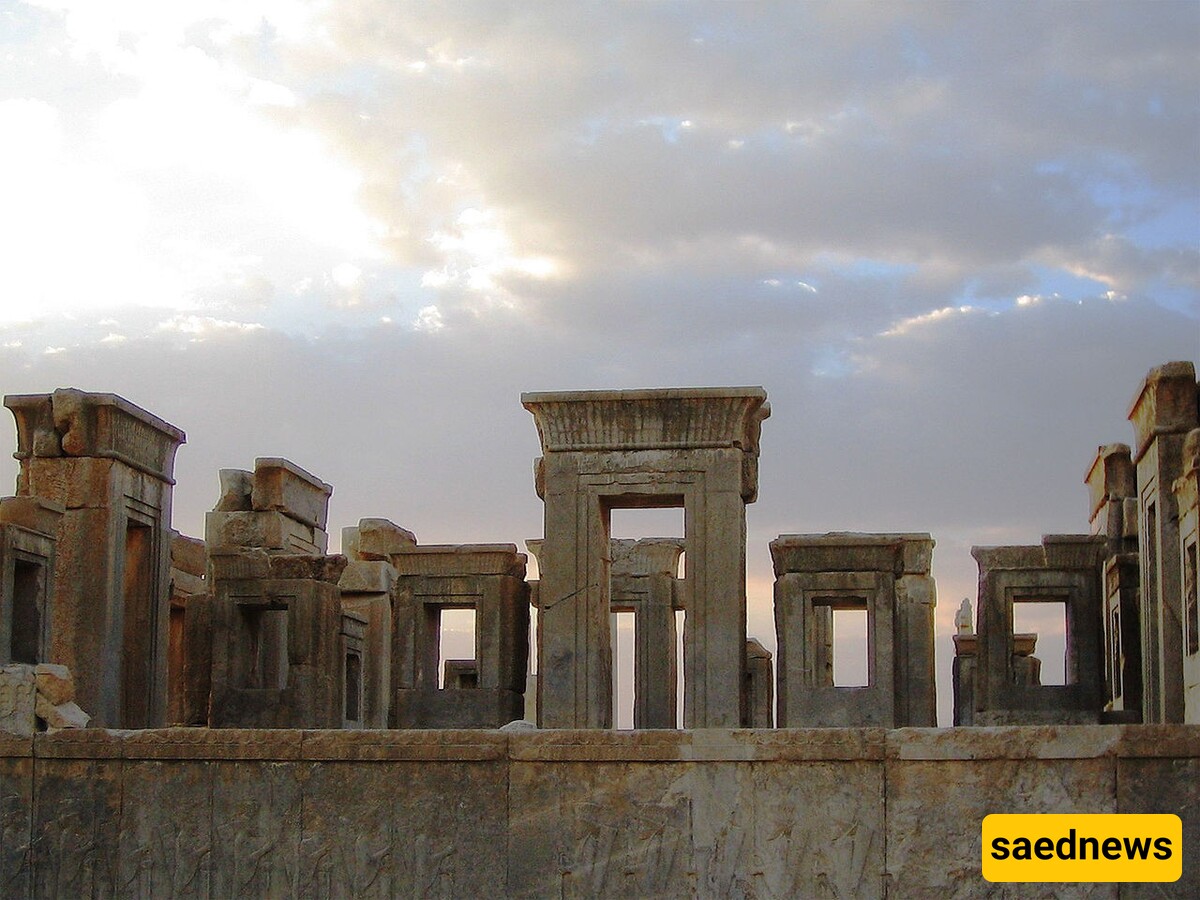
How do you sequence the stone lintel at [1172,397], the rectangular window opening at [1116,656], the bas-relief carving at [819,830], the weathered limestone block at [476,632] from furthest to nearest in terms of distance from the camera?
the weathered limestone block at [476,632], the rectangular window opening at [1116,656], the stone lintel at [1172,397], the bas-relief carving at [819,830]

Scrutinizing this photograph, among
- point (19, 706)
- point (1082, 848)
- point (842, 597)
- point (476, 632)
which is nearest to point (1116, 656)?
point (842, 597)

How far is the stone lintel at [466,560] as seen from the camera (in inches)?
771

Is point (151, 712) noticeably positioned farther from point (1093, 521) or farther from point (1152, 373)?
point (1093, 521)

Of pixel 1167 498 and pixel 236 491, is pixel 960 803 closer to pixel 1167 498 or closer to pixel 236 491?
pixel 1167 498

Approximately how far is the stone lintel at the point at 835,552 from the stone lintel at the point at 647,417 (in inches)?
176

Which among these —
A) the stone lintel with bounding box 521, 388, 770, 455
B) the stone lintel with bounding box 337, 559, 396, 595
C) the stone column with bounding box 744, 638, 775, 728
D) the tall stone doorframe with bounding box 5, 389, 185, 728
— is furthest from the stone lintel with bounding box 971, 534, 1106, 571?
the tall stone doorframe with bounding box 5, 389, 185, 728

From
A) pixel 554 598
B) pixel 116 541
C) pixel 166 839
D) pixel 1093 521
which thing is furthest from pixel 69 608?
pixel 1093 521

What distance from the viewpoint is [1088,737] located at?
358 inches

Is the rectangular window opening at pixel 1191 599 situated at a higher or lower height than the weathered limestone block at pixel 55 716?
higher

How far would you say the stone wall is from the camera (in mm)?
9164

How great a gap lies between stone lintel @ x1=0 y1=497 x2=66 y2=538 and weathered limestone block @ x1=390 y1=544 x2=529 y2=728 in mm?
5304

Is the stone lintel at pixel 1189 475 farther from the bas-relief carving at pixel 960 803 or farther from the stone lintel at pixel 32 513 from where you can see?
the stone lintel at pixel 32 513

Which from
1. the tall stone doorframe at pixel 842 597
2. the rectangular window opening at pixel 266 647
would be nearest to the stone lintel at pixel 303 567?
the rectangular window opening at pixel 266 647

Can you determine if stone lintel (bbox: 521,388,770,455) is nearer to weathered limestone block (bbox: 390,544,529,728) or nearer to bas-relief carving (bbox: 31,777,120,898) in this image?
weathered limestone block (bbox: 390,544,529,728)
